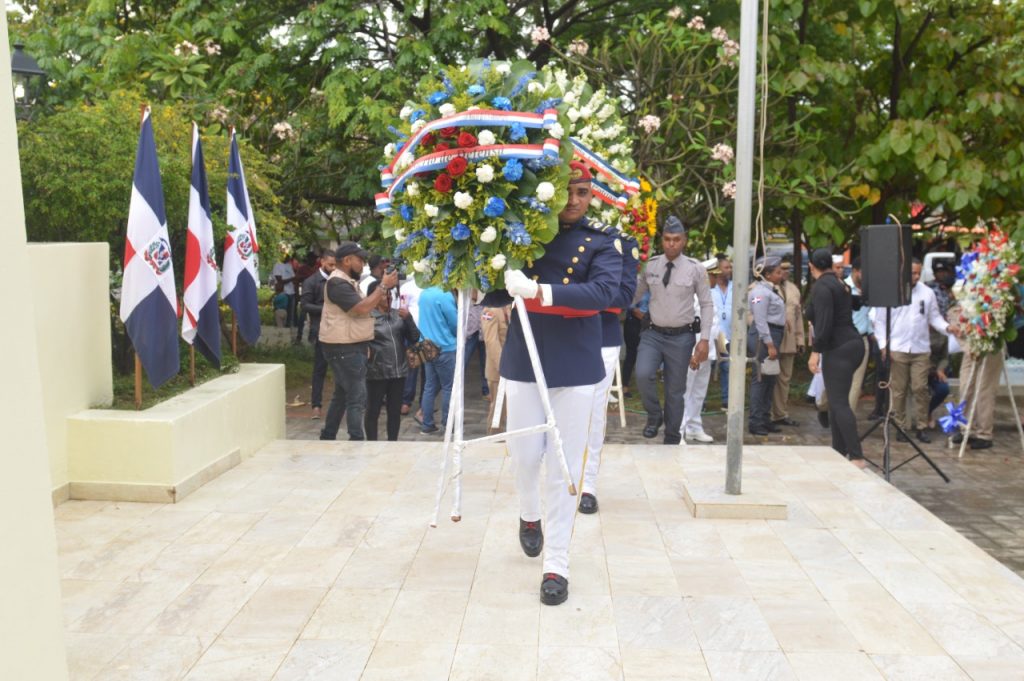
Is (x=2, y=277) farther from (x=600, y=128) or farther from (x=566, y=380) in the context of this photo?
(x=600, y=128)

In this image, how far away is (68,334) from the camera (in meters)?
6.98

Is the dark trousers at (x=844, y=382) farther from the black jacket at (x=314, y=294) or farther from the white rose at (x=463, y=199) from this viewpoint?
the black jacket at (x=314, y=294)

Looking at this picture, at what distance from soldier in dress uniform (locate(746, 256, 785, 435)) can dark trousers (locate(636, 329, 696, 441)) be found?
244 cm

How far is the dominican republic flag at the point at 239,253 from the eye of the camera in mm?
8969

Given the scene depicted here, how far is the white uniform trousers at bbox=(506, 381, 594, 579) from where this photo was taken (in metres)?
5.34

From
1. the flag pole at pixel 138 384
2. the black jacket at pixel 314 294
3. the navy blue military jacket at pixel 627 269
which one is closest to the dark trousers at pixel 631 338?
the black jacket at pixel 314 294

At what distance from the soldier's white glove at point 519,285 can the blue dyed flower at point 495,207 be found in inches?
10.8

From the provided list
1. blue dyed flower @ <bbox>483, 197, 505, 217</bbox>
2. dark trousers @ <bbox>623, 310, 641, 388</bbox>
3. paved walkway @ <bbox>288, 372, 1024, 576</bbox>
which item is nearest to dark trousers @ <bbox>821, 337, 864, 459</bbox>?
paved walkway @ <bbox>288, 372, 1024, 576</bbox>

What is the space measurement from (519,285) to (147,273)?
3.35 metres

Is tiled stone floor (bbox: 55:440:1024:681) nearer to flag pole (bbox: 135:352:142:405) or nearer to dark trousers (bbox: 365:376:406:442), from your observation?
flag pole (bbox: 135:352:142:405)

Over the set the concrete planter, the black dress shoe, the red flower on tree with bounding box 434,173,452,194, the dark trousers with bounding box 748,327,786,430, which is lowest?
the black dress shoe

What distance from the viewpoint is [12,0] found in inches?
685

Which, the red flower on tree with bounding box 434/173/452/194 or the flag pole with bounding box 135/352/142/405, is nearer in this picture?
the red flower on tree with bounding box 434/173/452/194

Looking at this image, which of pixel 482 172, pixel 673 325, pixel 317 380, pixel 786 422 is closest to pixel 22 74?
pixel 317 380
